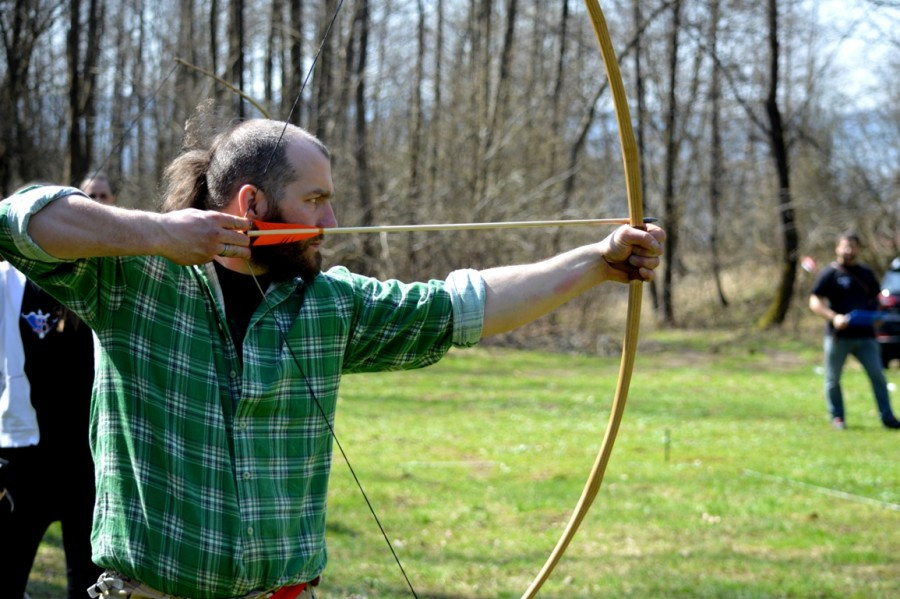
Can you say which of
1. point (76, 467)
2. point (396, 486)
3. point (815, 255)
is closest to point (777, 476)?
point (396, 486)

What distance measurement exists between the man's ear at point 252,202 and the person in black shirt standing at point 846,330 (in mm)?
7835

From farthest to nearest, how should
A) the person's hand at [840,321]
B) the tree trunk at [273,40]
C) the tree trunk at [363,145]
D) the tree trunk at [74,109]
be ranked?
the tree trunk at [273,40], the tree trunk at [74,109], the tree trunk at [363,145], the person's hand at [840,321]

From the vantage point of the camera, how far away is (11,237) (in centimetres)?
184

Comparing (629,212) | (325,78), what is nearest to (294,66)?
(325,78)

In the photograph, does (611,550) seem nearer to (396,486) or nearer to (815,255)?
(396,486)

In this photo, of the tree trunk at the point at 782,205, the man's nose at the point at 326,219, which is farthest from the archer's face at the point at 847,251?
the tree trunk at the point at 782,205

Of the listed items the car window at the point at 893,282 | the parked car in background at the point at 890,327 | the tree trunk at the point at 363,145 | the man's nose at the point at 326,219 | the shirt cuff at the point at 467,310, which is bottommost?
the parked car in background at the point at 890,327

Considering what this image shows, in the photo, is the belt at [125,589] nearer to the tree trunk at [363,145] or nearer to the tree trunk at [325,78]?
the tree trunk at [363,145]

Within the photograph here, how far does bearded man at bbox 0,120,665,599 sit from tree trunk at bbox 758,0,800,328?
1895 cm

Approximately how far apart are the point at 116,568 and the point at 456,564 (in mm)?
3483

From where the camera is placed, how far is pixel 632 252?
2.30 m

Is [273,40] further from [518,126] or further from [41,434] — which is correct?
[41,434]

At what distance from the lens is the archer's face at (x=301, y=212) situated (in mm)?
2111

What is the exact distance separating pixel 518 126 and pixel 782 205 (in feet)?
20.0
